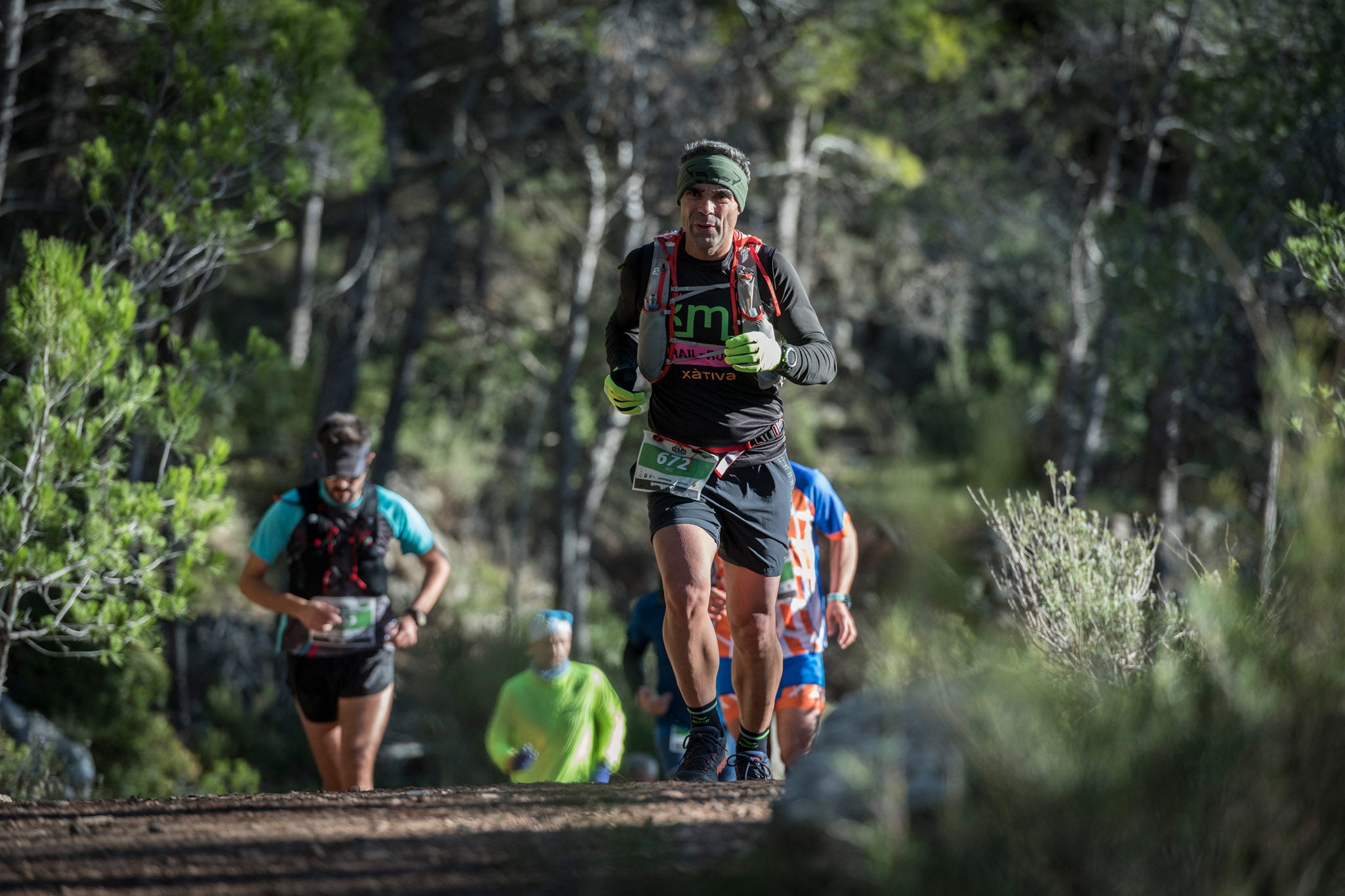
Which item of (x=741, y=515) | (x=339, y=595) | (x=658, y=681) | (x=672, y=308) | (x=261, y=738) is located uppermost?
(x=672, y=308)

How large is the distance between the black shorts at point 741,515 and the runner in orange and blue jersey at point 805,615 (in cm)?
76

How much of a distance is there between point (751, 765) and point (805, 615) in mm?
951

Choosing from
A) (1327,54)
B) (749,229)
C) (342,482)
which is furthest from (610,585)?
(342,482)

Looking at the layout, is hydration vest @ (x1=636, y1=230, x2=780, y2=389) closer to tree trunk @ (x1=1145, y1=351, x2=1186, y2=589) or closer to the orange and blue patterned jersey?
the orange and blue patterned jersey

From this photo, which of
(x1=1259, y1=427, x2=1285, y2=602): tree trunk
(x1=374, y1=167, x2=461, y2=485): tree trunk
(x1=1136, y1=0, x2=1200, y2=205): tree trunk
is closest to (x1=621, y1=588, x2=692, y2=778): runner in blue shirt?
(x1=1259, y1=427, x2=1285, y2=602): tree trunk

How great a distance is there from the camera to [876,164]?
15.7m

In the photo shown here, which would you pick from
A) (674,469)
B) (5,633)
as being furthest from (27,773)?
(674,469)

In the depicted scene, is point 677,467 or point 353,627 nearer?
point 677,467

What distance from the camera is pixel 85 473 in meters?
5.18

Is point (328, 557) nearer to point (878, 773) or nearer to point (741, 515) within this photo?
point (741, 515)

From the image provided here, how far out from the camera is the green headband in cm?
374

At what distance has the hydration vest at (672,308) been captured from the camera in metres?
3.74

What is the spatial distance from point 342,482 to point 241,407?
381 inches

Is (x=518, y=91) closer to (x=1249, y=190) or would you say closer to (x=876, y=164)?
(x=876, y=164)
